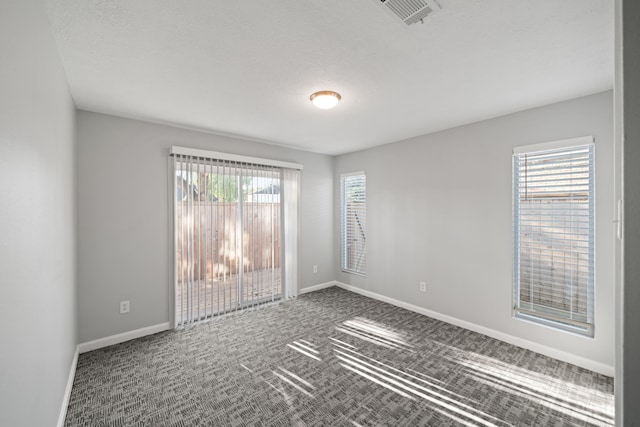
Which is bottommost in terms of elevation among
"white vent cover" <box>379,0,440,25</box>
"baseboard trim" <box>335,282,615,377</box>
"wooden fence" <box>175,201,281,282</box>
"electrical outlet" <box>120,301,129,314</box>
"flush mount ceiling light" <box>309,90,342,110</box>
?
"baseboard trim" <box>335,282,615,377</box>

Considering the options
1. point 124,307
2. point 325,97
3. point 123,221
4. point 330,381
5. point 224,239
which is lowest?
point 330,381

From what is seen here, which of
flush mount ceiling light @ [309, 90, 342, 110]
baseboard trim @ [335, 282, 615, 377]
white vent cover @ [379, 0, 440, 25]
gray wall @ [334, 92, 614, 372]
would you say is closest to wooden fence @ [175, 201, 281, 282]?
gray wall @ [334, 92, 614, 372]

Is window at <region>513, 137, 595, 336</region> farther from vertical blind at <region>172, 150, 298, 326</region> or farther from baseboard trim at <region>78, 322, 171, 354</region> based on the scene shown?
baseboard trim at <region>78, 322, 171, 354</region>

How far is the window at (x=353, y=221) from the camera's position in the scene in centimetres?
468

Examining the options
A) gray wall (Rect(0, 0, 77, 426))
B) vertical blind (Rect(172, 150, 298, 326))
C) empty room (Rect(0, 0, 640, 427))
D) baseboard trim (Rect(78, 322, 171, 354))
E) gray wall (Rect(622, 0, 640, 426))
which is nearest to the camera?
gray wall (Rect(622, 0, 640, 426))

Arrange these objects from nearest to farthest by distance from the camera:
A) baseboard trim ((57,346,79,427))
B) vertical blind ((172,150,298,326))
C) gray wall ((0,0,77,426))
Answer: gray wall ((0,0,77,426)) → baseboard trim ((57,346,79,427)) → vertical blind ((172,150,298,326))

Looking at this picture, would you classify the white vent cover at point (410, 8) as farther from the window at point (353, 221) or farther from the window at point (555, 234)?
the window at point (353, 221)

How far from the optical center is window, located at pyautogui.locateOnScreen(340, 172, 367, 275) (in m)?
4.68

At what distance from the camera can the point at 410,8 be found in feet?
4.67

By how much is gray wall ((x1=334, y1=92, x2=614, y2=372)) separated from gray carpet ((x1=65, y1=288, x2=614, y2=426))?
1.21 feet

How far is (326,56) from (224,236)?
2681 millimetres

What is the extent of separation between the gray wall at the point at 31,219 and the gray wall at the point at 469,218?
374cm

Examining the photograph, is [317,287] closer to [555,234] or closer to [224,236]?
[224,236]

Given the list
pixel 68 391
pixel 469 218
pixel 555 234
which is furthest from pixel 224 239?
pixel 555 234
